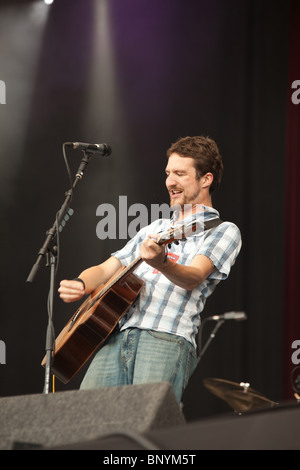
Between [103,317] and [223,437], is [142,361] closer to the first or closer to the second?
[103,317]

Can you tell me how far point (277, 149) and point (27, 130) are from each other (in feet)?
5.91

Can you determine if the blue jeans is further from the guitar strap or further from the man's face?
the man's face

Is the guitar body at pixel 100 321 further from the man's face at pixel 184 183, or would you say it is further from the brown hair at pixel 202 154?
the brown hair at pixel 202 154

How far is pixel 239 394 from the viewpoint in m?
3.08

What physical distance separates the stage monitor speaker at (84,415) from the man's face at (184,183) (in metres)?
1.59

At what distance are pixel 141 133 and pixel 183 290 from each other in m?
2.41

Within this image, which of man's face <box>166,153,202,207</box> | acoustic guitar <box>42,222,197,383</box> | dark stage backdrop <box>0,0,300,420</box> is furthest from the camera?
dark stage backdrop <box>0,0,300,420</box>

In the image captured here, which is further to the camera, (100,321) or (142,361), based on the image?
(100,321)

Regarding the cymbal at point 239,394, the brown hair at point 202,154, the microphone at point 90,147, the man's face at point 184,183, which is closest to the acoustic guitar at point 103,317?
the man's face at point 184,183

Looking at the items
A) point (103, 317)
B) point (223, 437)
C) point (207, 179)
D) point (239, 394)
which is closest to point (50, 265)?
point (103, 317)

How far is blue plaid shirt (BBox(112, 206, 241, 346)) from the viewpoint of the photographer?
2.32 m

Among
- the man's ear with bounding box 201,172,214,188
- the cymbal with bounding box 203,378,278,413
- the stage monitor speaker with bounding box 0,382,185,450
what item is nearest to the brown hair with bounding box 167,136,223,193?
the man's ear with bounding box 201,172,214,188

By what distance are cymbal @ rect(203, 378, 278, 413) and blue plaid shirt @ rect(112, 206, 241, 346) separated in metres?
0.79

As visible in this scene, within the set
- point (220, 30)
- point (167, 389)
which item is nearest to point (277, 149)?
point (220, 30)
